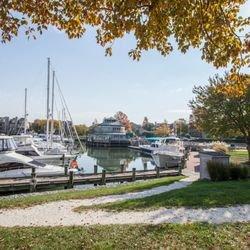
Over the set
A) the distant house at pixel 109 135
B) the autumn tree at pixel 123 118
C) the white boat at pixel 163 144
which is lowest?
the white boat at pixel 163 144

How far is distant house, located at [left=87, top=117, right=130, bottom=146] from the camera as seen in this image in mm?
115000

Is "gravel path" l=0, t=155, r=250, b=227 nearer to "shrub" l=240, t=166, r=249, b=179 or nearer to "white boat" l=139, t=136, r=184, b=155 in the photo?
"shrub" l=240, t=166, r=249, b=179

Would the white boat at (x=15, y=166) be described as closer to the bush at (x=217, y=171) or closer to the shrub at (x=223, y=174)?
the bush at (x=217, y=171)

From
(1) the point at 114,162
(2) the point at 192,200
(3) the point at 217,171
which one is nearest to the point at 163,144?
(1) the point at 114,162

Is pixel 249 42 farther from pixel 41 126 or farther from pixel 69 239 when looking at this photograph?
pixel 41 126

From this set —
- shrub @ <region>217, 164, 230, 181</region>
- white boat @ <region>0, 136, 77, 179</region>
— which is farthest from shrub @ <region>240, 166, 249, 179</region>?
white boat @ <region>0, 136, 77, 179</region>

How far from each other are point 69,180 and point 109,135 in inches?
3681

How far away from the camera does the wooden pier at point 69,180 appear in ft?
79.3

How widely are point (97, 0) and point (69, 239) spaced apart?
5.77 m

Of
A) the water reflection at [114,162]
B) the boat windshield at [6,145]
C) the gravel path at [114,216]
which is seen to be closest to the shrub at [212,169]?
the gravel path at [114,216]

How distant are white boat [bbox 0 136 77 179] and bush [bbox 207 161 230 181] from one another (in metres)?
12.1

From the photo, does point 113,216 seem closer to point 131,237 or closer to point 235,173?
point 131,237

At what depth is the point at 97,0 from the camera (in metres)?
9.84

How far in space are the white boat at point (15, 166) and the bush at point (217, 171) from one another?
12.1 meters
